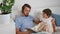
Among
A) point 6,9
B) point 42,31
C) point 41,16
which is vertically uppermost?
point 6,9

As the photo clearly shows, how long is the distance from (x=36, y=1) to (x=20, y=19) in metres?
0.70

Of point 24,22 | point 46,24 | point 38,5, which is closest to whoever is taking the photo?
point 46,24

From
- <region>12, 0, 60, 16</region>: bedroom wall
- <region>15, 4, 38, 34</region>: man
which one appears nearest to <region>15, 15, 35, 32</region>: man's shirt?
<region>15, 4, 38, 34</region>: man

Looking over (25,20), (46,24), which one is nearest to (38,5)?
(25,20)

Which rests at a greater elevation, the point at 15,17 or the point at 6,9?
the point at 6,9

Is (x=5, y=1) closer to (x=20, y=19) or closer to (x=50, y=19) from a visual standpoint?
(x=20, y=19)

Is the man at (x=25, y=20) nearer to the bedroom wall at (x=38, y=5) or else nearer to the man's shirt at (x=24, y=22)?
the man's shirt at (x=24, y=22)

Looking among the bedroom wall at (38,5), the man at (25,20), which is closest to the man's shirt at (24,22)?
the man at (25,20)

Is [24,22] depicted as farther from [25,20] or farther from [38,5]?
[38,5]

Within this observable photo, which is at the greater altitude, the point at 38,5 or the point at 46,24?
the point at 38,5

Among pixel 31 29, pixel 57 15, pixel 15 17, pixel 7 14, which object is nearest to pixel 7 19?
pixel 7 14

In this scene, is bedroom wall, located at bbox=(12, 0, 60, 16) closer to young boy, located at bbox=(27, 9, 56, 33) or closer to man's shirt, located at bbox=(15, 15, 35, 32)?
man's shirt, located at bbox=(15, 15, 35, 32)

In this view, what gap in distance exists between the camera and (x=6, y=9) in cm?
203

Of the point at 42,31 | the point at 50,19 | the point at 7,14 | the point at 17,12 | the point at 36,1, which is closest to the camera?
the point at 7,14
